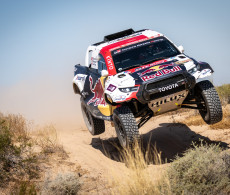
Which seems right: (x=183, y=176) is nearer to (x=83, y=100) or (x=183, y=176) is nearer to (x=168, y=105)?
(x=168, y=105)

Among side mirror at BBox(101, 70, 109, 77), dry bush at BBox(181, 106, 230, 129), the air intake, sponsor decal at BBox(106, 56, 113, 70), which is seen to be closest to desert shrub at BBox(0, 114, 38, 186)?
side mirror at BBox(101, 70, 109, 77)

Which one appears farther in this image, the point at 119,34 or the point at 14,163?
the point at 119,34

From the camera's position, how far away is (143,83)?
7.05 m

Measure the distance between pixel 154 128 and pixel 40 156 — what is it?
4.43m

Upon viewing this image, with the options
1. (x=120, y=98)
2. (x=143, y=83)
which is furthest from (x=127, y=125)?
(x=143, y=83)

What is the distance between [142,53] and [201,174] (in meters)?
4.06

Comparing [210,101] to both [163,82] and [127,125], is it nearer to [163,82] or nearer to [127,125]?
[163,82]

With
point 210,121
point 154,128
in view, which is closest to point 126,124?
point 210,121

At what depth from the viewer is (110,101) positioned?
25.0 feet

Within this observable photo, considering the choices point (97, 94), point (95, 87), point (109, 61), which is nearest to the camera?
point (109, 61)

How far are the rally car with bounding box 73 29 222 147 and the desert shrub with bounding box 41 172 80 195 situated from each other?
1.48 metres

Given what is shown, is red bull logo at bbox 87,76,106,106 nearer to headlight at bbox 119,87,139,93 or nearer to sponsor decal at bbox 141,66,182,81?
headlight at bbox 119,87,139,93

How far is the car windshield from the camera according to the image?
820cm

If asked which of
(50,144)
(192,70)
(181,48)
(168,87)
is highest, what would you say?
(181,48)
